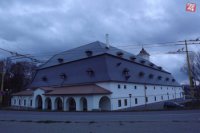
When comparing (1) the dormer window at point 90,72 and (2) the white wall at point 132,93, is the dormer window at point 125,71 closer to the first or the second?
(2) the white wall at point 132,93

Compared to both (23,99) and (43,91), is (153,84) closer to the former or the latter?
(43,91)

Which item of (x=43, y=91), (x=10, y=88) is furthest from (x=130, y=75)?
(x=10, y=88)

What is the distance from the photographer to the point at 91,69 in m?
36.6

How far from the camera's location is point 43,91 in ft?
130

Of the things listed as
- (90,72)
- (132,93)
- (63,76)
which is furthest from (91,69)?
(132,93)

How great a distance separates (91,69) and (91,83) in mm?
2798

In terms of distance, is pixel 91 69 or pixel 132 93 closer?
pixel 91 69

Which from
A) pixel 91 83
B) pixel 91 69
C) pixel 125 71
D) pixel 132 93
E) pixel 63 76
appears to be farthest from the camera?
pixel 63 76

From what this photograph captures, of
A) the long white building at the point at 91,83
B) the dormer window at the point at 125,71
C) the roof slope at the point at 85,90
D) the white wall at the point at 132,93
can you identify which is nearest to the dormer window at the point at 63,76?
the long white building at the point at 91,83

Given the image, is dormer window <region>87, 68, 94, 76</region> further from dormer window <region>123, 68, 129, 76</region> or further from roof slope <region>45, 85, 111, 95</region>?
dormer window <region>123, 68, 129, 76</region>

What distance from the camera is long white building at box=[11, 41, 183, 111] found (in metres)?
33.7

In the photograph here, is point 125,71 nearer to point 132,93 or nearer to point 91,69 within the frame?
point 132,93
